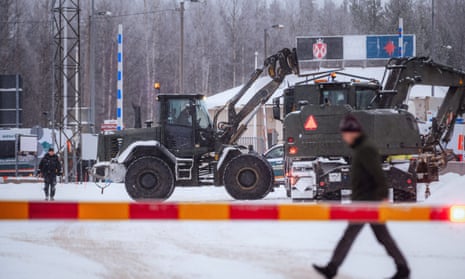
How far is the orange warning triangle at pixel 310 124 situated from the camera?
16.3 meters

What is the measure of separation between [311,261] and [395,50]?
153 feet

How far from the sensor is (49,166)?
2217 centimetres

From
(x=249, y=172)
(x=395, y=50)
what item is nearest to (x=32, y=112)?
(x=395, y=50)

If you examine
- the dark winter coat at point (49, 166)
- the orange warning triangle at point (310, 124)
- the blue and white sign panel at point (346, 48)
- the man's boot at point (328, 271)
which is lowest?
the man's boot at point (328, 271)

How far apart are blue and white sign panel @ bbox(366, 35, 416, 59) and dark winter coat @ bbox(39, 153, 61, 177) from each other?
3701cm

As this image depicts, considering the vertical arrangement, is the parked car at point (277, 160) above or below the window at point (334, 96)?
below

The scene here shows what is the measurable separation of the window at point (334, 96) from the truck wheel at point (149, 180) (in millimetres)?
4827

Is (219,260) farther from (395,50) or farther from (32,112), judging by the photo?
(32,112)

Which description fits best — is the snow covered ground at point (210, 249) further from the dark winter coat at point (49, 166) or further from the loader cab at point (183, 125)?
the dark winter coat at point (49, 166)

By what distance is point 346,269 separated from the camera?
31.6ft

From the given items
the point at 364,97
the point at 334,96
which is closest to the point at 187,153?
the point at 334,96

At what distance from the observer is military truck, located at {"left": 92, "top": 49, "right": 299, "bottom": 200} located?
19.4 metres

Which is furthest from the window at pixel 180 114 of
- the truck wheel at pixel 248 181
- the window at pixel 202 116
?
the truck wheel at pixel 248 181

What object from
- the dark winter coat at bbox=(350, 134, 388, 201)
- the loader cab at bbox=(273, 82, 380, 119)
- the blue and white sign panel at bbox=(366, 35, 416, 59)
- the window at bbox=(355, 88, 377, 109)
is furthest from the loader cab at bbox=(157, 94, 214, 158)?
the blue and white sign panel at bbox=(366, 35, 416, 59)
